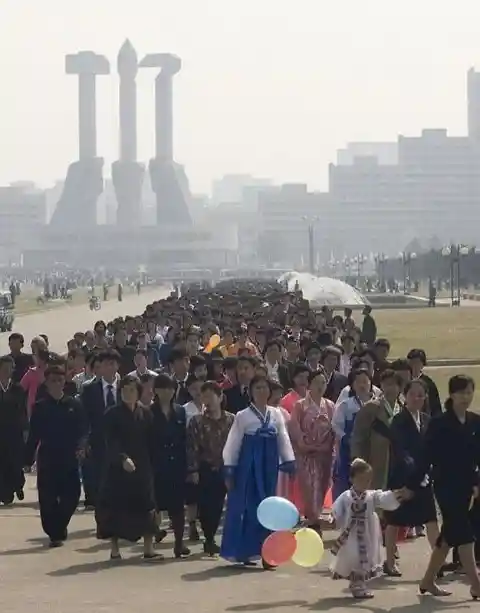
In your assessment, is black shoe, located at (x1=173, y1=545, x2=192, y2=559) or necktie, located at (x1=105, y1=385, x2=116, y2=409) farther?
A: necktie, located at (x1=105, y1=385, x2=116, y2=409)

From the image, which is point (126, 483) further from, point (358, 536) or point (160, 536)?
point (358, 536)

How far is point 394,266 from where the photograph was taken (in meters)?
126

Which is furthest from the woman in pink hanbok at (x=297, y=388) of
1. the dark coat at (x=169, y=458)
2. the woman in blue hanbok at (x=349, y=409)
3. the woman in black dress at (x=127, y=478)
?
the woman in black dress at (x=127, y=478)

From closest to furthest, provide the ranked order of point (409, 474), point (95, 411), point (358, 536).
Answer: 1. point (358, 536)
2. point (409, 474)
3. point (95, 411)

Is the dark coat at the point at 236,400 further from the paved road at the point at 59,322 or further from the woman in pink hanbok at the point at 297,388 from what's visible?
the paved road at the point at 59,322

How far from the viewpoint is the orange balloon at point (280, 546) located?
958 cm

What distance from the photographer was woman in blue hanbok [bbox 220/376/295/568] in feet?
34.8

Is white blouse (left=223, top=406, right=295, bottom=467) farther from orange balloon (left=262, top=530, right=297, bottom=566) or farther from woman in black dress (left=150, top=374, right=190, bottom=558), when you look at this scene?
orange balloon (left=262, top=530, right=297, bottom=566)

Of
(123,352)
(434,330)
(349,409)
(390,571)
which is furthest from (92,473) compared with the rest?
(434,330)

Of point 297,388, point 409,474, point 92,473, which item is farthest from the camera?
point 92,473

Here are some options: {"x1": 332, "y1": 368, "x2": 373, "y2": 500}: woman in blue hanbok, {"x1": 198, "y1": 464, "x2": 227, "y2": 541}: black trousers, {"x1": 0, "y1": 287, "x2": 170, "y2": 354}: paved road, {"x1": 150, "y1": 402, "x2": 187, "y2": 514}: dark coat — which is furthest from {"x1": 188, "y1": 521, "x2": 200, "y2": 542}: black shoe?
{"x1": 0, "y1": 287, "x2": 170, "y2": 354}: paved road

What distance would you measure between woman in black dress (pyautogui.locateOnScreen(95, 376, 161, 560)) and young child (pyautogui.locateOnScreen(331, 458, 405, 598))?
5.64 feet

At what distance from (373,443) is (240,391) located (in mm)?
2236

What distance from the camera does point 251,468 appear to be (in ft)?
35.1
